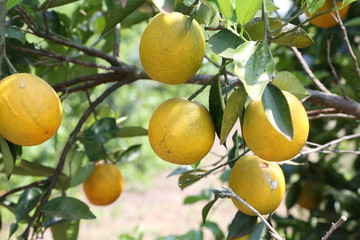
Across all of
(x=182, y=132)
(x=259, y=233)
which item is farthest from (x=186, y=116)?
(x=259, y=233)

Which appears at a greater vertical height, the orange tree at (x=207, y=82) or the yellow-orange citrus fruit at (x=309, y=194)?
the orange tree at (x=207, y=82)

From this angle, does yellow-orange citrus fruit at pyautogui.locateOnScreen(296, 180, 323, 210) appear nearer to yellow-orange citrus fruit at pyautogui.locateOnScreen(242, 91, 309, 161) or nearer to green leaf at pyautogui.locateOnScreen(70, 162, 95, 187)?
green leaf at pyautogui.locateOnScreen(70, 162, 95, 187)

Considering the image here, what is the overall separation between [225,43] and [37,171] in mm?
637

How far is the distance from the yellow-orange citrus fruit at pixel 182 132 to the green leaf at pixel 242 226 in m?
0.25

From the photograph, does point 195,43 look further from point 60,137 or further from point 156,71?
point 60,137

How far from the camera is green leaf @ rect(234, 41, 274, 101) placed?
0.51 m

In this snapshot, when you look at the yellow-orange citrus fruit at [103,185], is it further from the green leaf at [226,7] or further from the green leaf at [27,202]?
the green leaf at [226,7]

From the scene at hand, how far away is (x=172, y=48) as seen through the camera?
0.61 metres

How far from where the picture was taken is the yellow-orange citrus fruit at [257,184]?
74 centimetres

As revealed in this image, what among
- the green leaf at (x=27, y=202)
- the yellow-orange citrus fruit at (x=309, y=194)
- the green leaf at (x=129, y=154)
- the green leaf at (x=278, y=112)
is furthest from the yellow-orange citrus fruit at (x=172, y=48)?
the yellow-orange citrus fruit at (x=309, y=194)

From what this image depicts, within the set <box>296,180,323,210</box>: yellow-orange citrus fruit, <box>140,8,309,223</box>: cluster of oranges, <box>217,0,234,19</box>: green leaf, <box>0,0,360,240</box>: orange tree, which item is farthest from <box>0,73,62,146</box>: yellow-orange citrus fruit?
<box>296,180,323,210</box>: yellow-orange citrus fruit

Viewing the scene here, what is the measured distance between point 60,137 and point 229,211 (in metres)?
1.29

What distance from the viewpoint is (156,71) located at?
627 millimetres

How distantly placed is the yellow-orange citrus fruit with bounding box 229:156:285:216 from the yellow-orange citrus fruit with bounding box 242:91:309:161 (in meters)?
0.13
